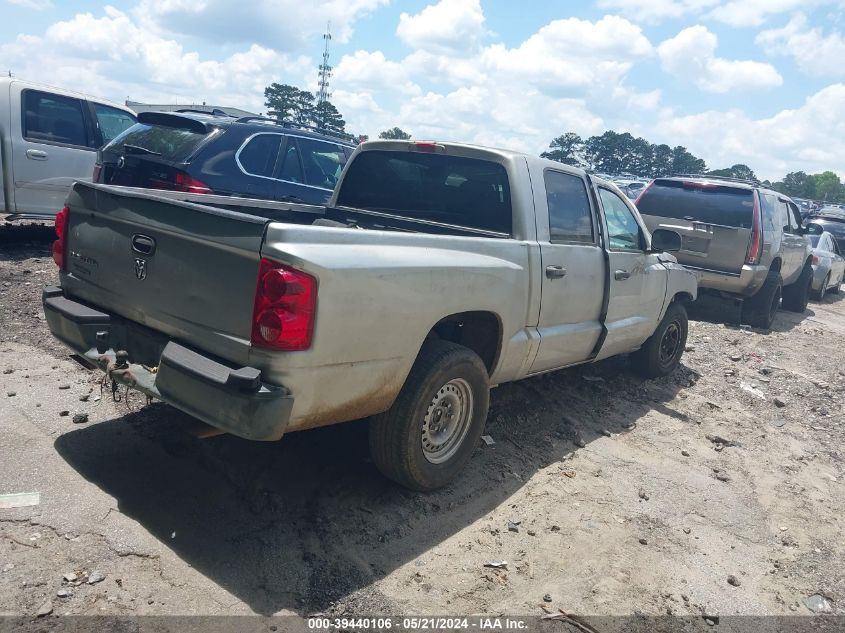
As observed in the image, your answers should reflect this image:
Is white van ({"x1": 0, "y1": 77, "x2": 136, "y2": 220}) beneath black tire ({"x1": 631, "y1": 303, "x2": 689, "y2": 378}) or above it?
above

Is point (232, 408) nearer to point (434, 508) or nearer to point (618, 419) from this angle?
point (434, 508)

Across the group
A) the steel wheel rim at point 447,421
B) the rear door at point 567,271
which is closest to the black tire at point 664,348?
the rear door at point 567,271

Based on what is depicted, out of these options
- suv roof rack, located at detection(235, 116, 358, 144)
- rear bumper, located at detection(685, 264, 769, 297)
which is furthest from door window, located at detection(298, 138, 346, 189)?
rear bumper, located at detection(685, 264, 769, 297)

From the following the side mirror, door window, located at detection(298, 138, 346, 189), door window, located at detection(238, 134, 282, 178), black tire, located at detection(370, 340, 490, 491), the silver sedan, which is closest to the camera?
black tire, located at detection(370, 340, 490, 491)

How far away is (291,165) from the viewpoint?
322 inches

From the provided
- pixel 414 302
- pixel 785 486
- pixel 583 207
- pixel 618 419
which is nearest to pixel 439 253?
pixel 414 302

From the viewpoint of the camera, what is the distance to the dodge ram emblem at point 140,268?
Result: 3.46 meters

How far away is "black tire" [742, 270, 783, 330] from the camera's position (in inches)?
383

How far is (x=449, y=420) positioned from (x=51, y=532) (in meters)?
2.09

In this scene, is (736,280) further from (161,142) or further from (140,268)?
(140,268)

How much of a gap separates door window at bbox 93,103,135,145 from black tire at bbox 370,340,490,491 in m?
7.26

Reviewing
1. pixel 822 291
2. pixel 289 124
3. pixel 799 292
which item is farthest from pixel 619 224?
pixel 822 291

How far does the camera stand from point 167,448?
410cm

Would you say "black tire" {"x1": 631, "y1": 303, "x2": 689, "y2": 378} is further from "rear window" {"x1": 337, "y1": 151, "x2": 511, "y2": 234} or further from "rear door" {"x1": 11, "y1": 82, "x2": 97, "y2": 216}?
"rear door" {"x1": 11, "y1": 82, "x2": 97, "y2": 216}
